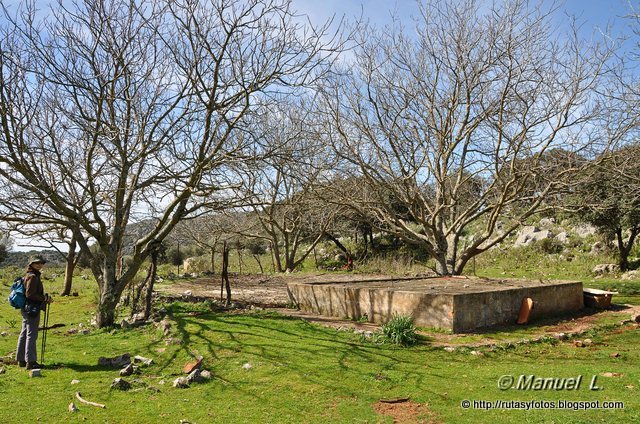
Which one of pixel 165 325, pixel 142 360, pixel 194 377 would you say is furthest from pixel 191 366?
pixel 165 325

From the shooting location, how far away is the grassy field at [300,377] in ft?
16.9

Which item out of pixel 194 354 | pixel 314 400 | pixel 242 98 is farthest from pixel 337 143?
pixel 314 400

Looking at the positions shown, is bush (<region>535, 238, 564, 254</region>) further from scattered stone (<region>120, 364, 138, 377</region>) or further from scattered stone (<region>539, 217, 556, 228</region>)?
scattered stone (<region>120, 364, 138, 377</region>)

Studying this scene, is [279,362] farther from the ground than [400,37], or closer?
closer

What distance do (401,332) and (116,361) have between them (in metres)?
4.11

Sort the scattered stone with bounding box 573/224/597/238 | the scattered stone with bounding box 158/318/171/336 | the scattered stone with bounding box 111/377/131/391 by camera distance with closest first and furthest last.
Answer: the scattered stone with bounding box 111/377/131/391 < the scattered stone with bounding box 158/318/171/336 < the scattered stone with bounding box 573/224/597/238

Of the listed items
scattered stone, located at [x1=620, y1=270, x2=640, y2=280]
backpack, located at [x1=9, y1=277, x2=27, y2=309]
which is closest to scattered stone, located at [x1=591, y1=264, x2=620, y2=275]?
scattered stone, located at [x1=620, y1=270, x2=640, y2=280]

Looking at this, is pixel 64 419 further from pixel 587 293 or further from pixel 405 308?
pixel 587 293

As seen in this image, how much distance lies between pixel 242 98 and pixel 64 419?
6.47 m

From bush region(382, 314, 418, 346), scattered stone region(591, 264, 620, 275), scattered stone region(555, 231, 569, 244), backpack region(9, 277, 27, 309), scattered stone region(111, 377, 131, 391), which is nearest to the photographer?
scattered stone region(111, 377, 131, 391)

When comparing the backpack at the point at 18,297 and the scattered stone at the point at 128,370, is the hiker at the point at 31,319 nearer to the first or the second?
the backpack at the point at 18,297

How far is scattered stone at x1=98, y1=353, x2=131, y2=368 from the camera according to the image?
7.07 m

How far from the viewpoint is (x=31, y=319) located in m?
7.12

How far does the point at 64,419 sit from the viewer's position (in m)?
5.12
